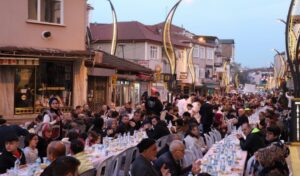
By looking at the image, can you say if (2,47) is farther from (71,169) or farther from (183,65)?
(183,65)

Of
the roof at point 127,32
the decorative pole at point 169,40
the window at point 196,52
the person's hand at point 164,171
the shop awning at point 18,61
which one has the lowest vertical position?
the person's hand at point 164,171

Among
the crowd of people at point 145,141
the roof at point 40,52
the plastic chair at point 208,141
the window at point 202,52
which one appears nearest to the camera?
the crowd of people at point 145,141

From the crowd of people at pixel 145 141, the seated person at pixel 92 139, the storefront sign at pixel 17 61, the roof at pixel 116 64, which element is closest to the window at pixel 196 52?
the roof at pixel 116 64

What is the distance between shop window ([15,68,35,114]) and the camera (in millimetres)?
19969

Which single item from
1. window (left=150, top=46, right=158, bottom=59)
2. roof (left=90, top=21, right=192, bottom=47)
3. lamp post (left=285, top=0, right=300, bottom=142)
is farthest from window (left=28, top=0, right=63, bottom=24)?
window (left=150, top=46, right=158, bottom=59)

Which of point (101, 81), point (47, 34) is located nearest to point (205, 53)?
point (101, 81)

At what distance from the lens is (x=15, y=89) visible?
65.3ft

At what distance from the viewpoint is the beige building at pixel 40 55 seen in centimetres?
1938

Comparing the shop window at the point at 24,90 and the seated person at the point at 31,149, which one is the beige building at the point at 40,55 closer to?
the shop window at the point at 24,90

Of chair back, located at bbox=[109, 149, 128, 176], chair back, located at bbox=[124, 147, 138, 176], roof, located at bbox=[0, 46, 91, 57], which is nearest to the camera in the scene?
chair back, located at bbox=[109, 149, 128, 176]

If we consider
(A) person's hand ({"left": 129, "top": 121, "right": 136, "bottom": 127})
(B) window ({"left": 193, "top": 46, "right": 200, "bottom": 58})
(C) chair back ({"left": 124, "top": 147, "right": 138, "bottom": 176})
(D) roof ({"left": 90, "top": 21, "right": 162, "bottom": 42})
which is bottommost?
(C) chair back ({"left": 124, "top": 147, "right": 138, "bottom": 176})

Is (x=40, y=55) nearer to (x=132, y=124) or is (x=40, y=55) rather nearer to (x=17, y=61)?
(x=17, y=61)

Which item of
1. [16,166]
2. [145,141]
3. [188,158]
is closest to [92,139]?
[188,158]

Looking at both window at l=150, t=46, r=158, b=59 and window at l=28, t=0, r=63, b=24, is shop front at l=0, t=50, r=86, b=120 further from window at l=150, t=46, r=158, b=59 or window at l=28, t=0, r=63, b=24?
window at l=150, t=46, r=158, b=59
